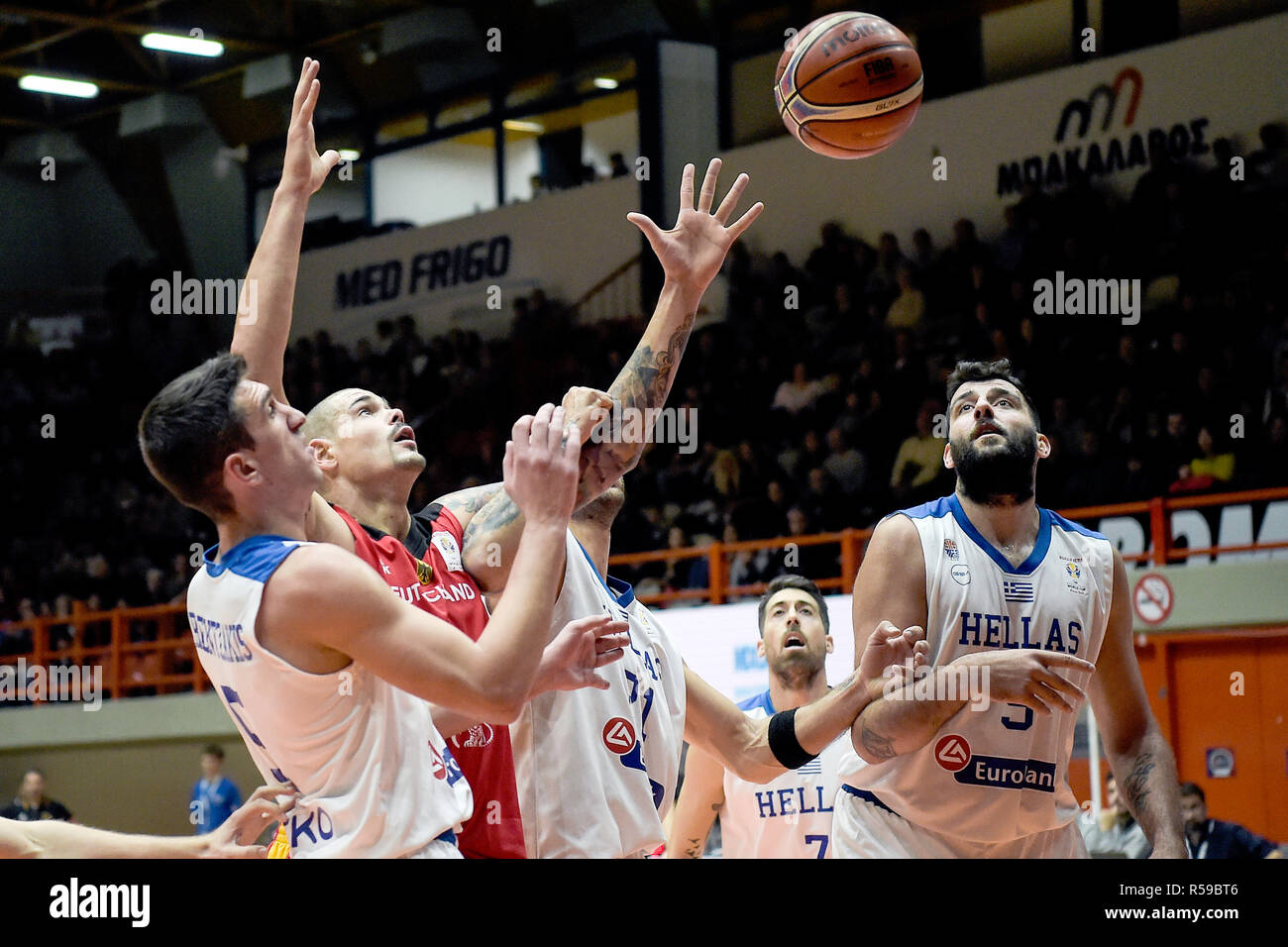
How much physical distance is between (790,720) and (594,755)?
57cm

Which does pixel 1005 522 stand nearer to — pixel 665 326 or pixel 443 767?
pixel 665 326

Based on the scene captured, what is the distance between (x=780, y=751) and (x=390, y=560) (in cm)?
119

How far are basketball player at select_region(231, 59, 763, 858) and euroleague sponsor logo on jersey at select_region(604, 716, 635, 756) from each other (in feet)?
0.95

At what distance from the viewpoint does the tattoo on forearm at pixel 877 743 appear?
13.0ft

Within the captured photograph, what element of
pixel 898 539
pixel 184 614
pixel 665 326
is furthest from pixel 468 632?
pixel 184 614

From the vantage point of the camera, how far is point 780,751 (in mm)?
4020

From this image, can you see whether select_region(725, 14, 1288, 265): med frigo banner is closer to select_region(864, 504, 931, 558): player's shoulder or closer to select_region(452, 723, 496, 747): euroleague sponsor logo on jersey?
select_region(864, 504, 931, 558): player's shoulder

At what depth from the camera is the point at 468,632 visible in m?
3.74

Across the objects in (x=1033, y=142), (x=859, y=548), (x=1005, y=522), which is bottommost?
(x=859, y=548)

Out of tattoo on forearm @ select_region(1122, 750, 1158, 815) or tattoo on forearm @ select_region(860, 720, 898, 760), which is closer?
tattoo on forearm @ select_region(860, 720, 898, 760)

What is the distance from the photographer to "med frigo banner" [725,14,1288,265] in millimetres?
12789

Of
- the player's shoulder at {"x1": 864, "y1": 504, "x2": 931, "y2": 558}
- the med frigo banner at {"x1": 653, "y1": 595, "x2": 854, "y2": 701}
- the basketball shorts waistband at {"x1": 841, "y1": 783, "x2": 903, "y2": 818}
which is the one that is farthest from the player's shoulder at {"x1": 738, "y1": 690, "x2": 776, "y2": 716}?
the med frigo banner at {"x1": 653, "y1": 595, "x2": 854, "y2": 701}

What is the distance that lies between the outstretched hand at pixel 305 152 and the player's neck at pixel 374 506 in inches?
31.1
